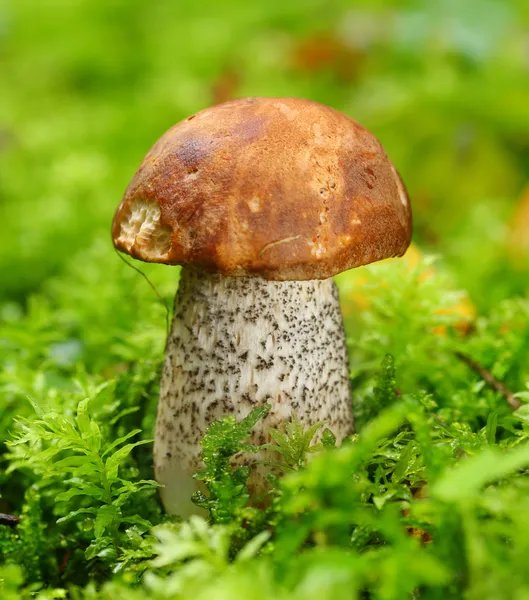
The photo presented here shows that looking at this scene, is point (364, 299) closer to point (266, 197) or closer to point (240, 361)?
point (240, 361)

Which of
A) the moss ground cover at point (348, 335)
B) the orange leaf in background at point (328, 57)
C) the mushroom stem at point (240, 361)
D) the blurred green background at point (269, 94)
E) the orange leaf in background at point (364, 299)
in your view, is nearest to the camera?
the moss ground cover at point (348, 335)

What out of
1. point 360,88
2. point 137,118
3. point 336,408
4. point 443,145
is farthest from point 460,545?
point 360,88

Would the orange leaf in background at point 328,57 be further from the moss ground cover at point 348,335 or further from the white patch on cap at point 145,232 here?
the white patch on cap at point 145,232

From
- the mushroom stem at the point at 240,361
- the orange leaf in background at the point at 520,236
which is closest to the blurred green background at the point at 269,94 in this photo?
the orange leaf in background at the point at 520,236

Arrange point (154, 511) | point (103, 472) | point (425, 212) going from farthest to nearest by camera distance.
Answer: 1. point (425, 212)
2. point (154, 511)
3. point (103, 472)

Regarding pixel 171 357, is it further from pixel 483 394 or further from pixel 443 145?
pixel 443 145

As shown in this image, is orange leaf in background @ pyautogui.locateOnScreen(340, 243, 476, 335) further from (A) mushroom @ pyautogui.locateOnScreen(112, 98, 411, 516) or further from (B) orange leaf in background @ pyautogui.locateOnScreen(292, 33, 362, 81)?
(B) orange leaf in background @ pyautogui.locateOnScreen(292, 33, 362, 81)
